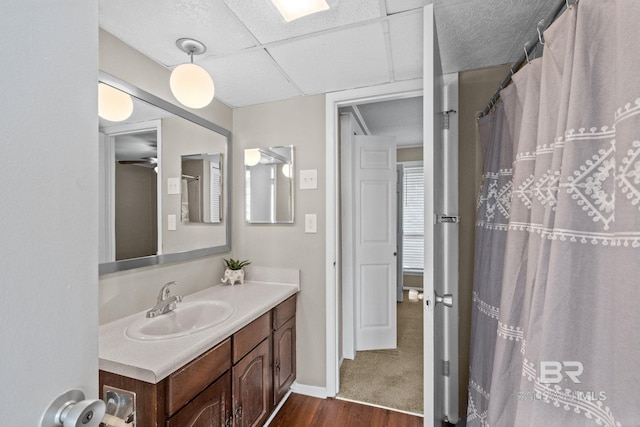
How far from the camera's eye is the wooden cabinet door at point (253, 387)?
1.34m

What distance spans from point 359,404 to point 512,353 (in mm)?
1284

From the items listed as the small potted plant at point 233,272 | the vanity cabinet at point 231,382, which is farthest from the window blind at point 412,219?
the small potted plant at point 233,272

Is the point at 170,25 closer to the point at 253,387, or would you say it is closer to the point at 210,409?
the point at 210,409

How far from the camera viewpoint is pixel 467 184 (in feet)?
5.66

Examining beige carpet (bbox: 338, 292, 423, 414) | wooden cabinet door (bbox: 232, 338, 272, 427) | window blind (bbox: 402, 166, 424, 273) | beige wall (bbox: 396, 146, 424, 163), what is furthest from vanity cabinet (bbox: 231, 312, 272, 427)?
beige wall (bbox: 396, 146, 424, 163)

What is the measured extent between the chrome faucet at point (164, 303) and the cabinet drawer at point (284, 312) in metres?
0.58

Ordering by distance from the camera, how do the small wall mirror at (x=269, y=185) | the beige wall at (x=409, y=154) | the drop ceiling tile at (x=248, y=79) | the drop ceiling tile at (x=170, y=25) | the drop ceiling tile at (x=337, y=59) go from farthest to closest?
the beige wall at (x=409, y=154)
the small wall mirror at (x=269, y=185)
the drop ceiling tile at (x=248, y=79)
the drop ceiling tile at (x=337, y=59)
the drop ceiling tile at (x=170, y=25)

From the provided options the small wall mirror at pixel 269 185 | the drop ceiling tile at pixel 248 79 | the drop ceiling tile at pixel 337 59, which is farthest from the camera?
the small wall mirror at pixel 269 185

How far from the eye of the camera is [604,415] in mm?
627

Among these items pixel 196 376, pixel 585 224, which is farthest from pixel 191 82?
pixel 585 224

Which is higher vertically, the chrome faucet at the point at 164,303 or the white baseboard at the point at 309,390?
the chrome faucet at the point at 164,303

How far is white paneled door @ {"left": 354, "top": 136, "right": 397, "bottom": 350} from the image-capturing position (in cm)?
259

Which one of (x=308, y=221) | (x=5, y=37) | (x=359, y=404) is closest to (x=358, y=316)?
(x=359, y=404)

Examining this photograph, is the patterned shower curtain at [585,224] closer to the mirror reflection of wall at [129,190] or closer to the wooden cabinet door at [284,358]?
the wooden cabinet door at [284,358]
